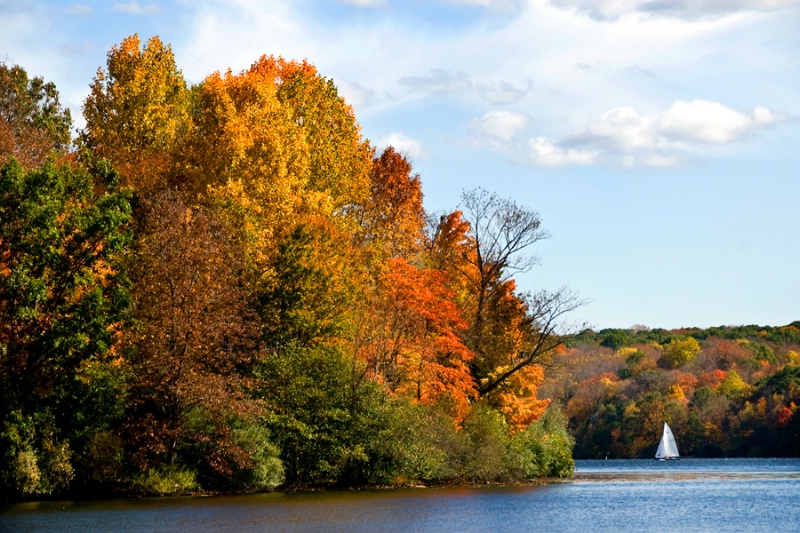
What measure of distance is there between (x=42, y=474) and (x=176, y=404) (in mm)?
5955

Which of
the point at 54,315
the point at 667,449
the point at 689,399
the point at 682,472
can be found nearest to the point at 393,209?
the point at 54,315

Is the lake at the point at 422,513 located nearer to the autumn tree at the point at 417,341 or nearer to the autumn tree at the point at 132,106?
the autumn tree at the point at 417,341

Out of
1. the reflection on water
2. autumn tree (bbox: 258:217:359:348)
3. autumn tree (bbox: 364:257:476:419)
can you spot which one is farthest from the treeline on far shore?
autumn tree (bbox: 258:217:359:348)

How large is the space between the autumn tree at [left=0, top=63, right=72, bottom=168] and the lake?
18.1 m

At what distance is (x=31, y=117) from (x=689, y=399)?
114653 millimetres

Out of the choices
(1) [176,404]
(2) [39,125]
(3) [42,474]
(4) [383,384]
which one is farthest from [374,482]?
(2) [39,125]

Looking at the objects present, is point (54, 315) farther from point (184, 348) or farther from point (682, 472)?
point (682, 472)

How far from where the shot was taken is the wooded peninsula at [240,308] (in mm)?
44062

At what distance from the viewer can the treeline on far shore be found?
5625 inches

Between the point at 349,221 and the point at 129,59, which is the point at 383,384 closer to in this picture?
the point at 349,221

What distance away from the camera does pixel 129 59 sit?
56719 mm

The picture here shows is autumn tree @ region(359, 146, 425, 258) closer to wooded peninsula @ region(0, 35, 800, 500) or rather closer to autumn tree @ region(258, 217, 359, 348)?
wooded peninsula @ region(0, 35, 800, 500)

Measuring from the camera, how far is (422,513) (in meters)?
40.2

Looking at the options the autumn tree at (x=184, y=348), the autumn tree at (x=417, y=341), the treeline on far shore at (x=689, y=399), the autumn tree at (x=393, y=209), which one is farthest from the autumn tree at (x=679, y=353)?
the autumn tree at (x=184, y=348)
